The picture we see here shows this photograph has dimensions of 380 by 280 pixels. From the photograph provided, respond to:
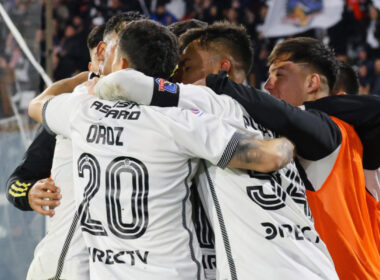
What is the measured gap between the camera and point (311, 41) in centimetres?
208

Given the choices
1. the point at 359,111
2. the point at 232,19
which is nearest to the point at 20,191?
the point at 359,111

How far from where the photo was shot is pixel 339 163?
1.73m

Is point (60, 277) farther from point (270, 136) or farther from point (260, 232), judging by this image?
point (270, 136)

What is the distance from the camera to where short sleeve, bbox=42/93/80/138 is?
1.62 m

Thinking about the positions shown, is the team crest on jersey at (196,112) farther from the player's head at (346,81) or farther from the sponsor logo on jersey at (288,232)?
the player's head at (346,81)

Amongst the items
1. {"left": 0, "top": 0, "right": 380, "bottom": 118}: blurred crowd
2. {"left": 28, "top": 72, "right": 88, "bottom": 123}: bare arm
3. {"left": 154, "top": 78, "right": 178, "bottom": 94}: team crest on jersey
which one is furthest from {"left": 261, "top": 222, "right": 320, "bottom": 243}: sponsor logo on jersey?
{"left": 0, "top": 0, "right": 380, "bottom": 118}: blurred crowd

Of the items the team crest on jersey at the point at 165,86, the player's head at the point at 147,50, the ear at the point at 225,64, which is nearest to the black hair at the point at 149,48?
the player's head at the point at 147,50

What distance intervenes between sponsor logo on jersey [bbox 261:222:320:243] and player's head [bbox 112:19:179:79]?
1.79ft

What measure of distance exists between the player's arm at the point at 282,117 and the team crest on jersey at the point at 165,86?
5.4 inches

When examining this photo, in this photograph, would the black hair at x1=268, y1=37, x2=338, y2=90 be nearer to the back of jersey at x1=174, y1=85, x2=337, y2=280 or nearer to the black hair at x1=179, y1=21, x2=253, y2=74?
the black hair at x1=179, y1=21, x2=253, y2=74

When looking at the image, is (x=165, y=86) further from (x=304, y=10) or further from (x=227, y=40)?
(x=304, y=10)

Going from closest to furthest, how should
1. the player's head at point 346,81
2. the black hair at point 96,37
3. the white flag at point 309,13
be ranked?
1. the black hair at point 96,37
2. the player's head at point 346,81
3. the white flag at point 309,13

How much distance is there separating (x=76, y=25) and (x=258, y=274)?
227 inches

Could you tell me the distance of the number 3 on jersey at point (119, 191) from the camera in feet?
4.79
